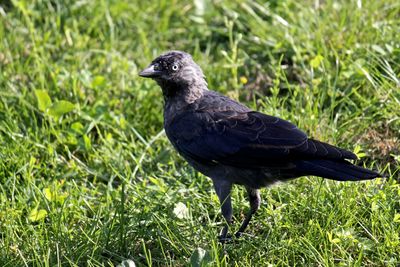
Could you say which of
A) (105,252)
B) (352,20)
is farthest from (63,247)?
(352,20)

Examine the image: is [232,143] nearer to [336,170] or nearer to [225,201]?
[225,201]

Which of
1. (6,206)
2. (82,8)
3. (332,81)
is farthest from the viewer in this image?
(82,8)

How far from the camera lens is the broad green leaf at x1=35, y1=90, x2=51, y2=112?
20.0 ft

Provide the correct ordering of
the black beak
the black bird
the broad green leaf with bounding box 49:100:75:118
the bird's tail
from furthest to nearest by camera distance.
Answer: the broad green leaf with bounding box 49:100:75:118 < the black beak < the black bird < the bird's tail

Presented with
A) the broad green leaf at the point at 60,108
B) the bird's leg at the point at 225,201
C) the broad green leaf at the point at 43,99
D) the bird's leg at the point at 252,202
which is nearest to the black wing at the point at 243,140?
the bird's leg at the point at 225,201

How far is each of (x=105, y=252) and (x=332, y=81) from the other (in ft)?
8.15

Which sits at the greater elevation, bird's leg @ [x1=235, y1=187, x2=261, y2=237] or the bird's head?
the bird's head

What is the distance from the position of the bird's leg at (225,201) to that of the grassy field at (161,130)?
0.09 meters

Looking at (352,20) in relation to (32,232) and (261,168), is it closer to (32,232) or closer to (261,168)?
(261,168)

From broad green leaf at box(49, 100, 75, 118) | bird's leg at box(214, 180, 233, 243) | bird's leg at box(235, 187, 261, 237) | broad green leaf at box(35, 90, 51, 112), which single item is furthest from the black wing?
broad green leaf at box(35, 90, 51, 112)

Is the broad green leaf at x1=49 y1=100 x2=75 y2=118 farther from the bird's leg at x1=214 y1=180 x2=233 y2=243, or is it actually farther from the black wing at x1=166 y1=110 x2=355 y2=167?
the bird's leg at x1=214 y1=180 x2=233 y2=243

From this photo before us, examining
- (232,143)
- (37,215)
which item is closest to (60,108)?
(37,215)

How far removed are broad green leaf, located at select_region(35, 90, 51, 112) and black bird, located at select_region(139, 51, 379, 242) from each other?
1.06 m

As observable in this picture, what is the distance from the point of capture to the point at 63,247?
472 cm
